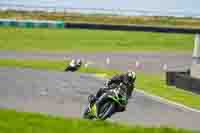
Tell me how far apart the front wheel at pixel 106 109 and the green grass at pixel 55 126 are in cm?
254

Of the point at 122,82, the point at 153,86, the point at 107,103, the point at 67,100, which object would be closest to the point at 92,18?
the point at 153,86

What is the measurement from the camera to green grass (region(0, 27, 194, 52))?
147 ft

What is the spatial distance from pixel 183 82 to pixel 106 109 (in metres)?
9.21

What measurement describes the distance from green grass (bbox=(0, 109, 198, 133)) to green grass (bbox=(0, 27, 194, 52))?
3288cm

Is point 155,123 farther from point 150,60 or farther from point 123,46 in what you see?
point 123,46

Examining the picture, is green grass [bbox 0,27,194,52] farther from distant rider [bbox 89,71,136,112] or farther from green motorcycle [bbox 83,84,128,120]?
green motorcycle [bbox 83,84,128,120]

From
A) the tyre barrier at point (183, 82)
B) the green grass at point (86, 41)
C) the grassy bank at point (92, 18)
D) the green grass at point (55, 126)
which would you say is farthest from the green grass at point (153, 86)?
the grassy bank at point (92, 18)

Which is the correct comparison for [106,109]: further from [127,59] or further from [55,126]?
[127,59]

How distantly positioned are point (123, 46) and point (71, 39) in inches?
195

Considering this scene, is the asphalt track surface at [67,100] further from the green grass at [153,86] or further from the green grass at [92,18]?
the green grass at [92,18]

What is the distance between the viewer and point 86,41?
49.9m

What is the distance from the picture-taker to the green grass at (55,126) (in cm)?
821

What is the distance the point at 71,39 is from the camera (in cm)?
5047

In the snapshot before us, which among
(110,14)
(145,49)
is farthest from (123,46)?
(110,14)
